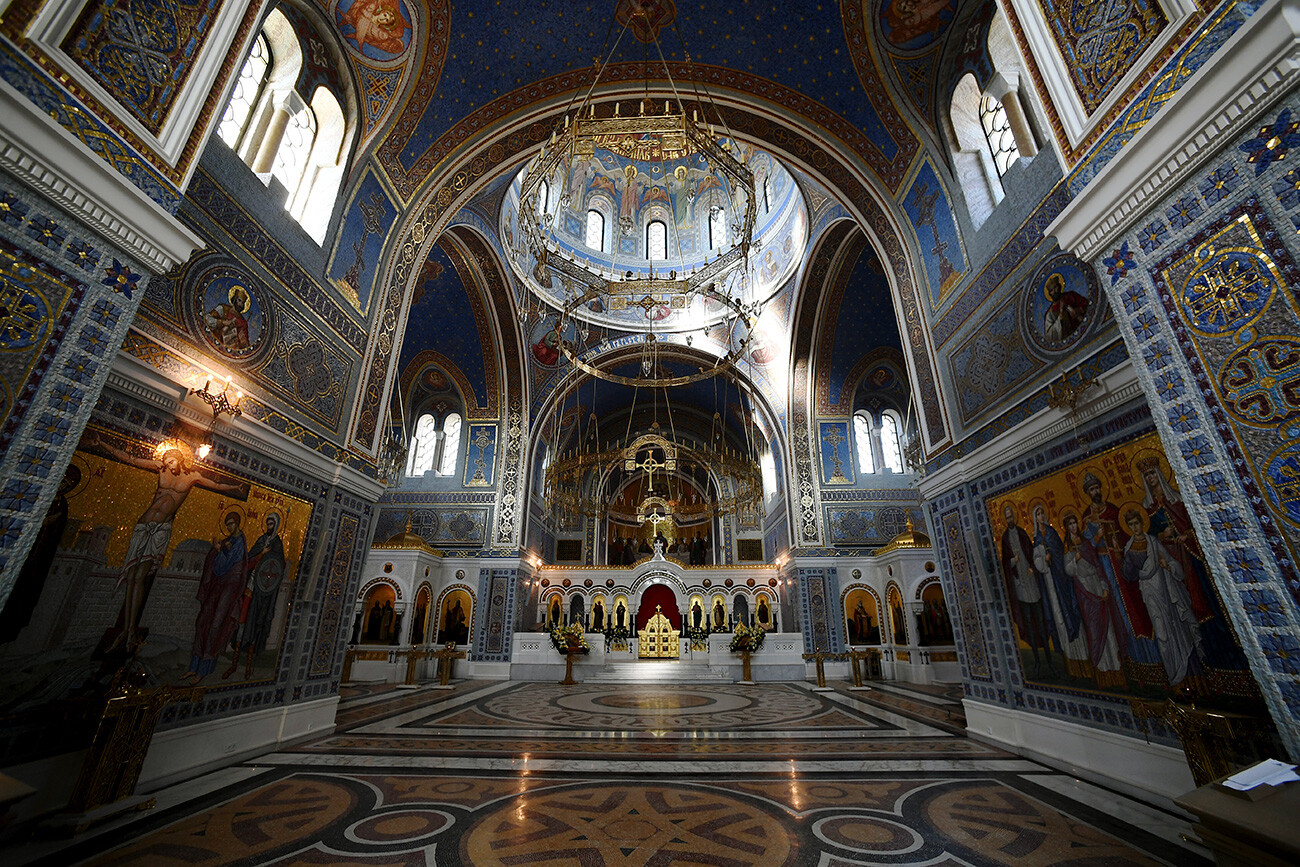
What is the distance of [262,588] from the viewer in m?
5.21

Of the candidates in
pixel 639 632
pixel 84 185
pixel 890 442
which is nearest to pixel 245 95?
pixel 84 185

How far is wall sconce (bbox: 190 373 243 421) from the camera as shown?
14.3 ft

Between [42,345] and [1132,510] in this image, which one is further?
[1132,510]

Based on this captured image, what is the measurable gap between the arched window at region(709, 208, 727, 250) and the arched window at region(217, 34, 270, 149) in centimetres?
1276

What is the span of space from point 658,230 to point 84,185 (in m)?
16.0

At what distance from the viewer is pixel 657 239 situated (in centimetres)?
1730

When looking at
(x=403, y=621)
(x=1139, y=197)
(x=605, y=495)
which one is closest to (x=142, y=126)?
(x=1139, y=197)

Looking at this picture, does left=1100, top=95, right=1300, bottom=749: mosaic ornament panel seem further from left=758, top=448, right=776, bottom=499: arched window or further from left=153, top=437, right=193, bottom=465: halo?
left=758, top=448, right=776, bottom=499: arched window

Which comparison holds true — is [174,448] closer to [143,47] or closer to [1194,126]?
[143,47]

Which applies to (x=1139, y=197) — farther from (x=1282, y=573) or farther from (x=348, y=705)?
(x=348, y=705)

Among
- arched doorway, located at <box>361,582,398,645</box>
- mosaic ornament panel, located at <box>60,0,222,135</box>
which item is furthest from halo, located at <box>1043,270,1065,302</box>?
arched doorway, located at <box>361,582,398,645</box>

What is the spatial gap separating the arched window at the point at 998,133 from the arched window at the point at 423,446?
14.5 metres

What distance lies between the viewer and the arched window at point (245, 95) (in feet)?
17.2

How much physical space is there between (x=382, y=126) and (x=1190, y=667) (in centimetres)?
990
